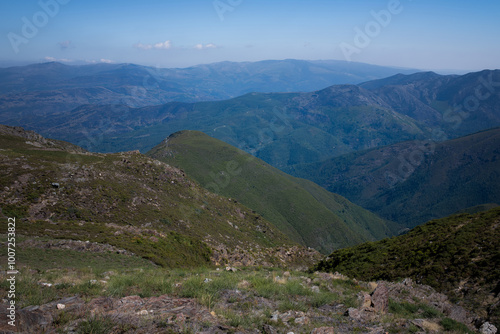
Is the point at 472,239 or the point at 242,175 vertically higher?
the point at 472,239

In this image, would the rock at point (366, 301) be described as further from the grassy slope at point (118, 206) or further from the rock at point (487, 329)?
the grassy slope at point (118, 206)

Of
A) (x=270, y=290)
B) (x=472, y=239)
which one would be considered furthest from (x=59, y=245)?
(x=472, y=239)

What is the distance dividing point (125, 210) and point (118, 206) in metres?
1.11

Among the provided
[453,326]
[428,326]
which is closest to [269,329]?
[428,326]

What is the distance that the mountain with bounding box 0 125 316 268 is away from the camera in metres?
26.4

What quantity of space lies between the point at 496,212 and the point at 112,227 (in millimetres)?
38663

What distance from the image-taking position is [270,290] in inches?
463

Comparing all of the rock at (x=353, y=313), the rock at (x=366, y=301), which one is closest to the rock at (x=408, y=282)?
the rock at (x=366, y=301)

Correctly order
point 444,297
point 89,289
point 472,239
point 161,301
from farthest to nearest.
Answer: point 472,239
point 444,297
point 89,289
point 161,301

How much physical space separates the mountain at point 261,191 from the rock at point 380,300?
106323 mm

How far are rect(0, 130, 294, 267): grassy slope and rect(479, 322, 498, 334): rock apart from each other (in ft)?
73.8

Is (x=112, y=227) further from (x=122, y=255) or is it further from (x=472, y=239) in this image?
(x=472, y=239)

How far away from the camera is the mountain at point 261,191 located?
126938mm

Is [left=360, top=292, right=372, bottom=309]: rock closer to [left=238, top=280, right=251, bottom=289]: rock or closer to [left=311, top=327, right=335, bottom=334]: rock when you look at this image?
[left=311, top=327, right=335, bottom=334]: rock
